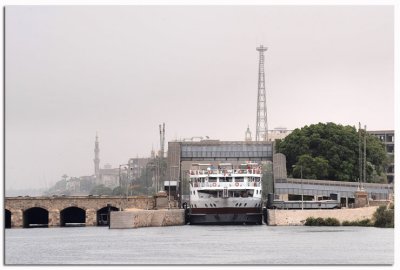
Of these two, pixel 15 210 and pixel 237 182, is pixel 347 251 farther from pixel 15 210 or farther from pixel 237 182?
pixel 15 210

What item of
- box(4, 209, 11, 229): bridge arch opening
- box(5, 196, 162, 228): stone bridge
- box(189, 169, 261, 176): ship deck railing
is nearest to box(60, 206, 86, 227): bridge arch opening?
box(5, 196, 162, 228): stone bridge

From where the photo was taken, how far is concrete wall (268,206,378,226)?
14250 cm

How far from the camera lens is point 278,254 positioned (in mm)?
105375

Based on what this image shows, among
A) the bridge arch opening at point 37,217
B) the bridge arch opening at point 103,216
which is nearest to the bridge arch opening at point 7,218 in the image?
the bridge arch opening at point 37,217

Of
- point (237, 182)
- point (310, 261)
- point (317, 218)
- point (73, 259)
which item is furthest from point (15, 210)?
point (310, 261)

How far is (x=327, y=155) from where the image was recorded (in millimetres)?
194500

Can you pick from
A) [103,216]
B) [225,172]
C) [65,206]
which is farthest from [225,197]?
[65,206]

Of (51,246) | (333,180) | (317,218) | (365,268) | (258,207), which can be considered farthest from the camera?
(333,180)

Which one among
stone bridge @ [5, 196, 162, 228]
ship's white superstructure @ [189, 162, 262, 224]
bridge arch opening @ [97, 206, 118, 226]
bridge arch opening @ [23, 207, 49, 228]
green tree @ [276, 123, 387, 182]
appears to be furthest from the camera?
green tree @ [276, 123, 387, 182]

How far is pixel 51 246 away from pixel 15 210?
1858 inches

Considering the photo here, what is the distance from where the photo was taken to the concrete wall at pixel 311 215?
5610 inches

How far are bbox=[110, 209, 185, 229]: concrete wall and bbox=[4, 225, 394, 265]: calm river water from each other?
142 cm

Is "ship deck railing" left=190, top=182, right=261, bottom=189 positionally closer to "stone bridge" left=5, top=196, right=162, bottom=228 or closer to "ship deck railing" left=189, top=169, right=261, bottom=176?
"ship deck railing" left=189, top=169, right=261, bottom=176

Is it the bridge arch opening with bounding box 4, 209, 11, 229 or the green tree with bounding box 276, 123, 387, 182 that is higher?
the green tree with bounding box 276, 123, 387, 182
